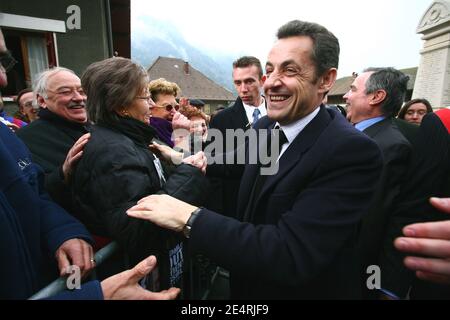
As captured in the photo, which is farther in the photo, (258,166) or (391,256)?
(391,256)

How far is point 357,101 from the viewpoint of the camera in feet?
9.41

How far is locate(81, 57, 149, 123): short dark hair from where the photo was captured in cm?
171

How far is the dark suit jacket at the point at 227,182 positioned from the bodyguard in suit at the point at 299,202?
1.56m

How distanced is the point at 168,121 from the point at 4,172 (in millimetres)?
2369

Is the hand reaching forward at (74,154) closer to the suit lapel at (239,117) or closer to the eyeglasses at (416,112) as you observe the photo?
the suit lapel at (239,117)

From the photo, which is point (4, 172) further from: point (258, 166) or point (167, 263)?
point (258, 166)

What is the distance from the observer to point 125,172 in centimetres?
144

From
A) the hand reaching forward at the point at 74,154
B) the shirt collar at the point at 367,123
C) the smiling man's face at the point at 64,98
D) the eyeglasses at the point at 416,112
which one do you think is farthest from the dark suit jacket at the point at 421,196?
the eyeglasses at the point at 416,112

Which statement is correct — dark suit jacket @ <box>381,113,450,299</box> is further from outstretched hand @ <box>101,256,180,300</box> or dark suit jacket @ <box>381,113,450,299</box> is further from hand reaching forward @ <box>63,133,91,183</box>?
hand reaching forward @ <box>63,133,91,183</box>

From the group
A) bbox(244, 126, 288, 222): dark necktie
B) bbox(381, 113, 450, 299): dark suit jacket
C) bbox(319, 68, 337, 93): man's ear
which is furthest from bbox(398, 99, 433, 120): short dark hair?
bbox(244, 126, 288, 222): dark necktie

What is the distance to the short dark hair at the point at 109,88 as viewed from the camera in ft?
5.60

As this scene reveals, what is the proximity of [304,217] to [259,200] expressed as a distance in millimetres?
322

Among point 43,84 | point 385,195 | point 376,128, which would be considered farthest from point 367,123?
point 43,84

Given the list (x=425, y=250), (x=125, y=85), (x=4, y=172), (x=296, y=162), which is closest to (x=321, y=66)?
(x=296, y=162)
